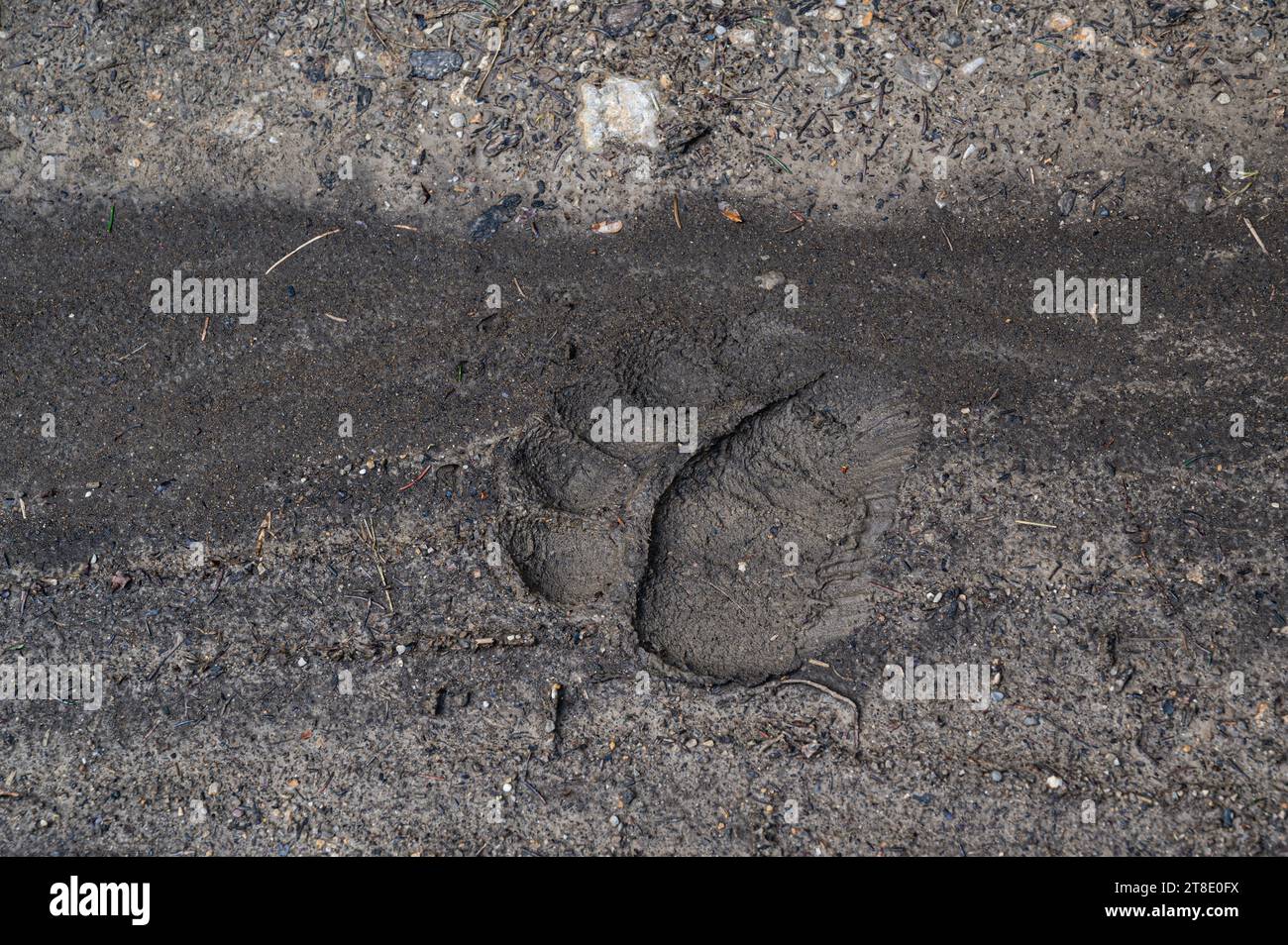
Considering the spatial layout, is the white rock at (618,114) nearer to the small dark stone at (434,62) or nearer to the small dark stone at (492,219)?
the small dark stone at (492,219)

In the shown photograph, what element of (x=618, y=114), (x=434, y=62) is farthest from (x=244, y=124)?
(x=618, y=114)

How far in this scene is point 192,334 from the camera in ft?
11.8

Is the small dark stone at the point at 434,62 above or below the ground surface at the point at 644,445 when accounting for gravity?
above

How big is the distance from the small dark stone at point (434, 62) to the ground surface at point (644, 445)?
0.07 meters

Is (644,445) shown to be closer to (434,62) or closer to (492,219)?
(492,219)

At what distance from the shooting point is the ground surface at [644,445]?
328 centimetres

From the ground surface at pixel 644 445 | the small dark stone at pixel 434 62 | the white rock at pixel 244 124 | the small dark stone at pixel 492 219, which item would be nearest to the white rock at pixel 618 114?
the ground surface at pixel 644 445

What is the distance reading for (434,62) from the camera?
3.58m

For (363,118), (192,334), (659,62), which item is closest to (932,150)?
(659,62)

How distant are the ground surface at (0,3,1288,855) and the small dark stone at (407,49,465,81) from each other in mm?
68

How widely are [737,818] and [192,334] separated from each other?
3.09m

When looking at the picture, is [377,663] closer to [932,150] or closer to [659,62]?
[659,62]
